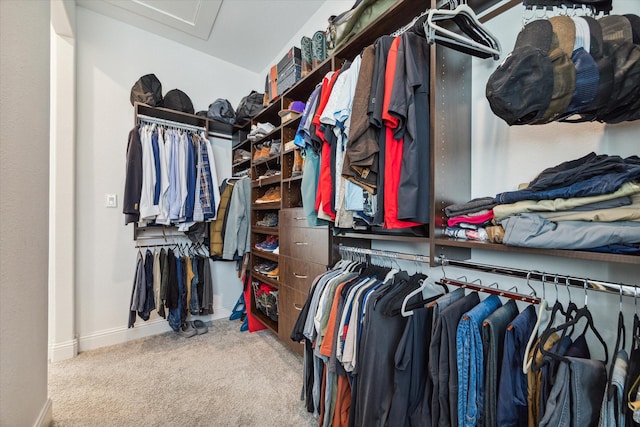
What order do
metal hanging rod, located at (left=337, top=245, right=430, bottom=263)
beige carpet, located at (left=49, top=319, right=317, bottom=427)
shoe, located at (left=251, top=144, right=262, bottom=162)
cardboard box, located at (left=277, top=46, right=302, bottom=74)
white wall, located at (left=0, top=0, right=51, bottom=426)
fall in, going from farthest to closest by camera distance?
shoe, located at (left=251, top=144, right=262, bottom=162), cardboard box, located at (left=277, top=46, right=302, bottom=74), beige carpet, located at (left=49, top=319, right=317, bottom=427), metal hanging rod, located at (left=337, top=245, right=430, bottom=263), white wall, located at (left=0, top=0, right=51, bottom=426)

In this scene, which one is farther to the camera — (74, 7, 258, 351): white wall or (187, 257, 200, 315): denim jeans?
(187, 257, 200, 315): denim jeans

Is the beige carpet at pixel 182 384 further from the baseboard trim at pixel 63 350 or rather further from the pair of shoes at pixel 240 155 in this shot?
the pair of shoes at pixel 240 155

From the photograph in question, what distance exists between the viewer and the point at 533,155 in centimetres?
104

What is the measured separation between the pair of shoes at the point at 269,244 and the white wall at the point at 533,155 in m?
1.40

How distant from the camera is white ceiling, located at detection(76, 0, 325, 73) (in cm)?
220

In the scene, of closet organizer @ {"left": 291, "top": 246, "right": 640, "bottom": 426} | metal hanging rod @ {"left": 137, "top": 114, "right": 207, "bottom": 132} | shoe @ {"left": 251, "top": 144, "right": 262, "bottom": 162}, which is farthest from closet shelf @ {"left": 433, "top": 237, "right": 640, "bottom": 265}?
metal hanging rod @ {"left": 137, "top": 114, "right": 207, "bottom": 132}

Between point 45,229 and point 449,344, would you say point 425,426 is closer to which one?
point 449,344

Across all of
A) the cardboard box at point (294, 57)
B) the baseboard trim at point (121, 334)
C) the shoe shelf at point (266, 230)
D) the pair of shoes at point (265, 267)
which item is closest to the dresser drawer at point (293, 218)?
the shoe shelf at point (266, 230)

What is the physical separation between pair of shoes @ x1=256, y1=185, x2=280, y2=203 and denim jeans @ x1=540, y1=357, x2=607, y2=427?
2004 mm

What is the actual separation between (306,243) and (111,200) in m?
1.95

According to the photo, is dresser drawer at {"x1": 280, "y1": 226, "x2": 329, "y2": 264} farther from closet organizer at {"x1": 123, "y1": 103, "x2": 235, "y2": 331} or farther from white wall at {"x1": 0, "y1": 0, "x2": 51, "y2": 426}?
white wall at {"x1": 0, "y1": 0, "x2": 51, "y2": 426}

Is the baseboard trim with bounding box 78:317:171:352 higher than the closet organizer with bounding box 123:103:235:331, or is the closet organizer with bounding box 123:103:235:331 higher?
the closet organizer with bounding box 123:103:235:331

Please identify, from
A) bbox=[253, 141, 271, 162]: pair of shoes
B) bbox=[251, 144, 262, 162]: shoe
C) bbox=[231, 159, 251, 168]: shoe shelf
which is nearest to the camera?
bbox=[253, 141, 271, 162]: pair of shoes

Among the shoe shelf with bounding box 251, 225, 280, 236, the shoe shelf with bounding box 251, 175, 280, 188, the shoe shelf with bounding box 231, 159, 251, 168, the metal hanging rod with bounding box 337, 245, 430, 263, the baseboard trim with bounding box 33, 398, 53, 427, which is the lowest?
the baseboard trim with bounding box 33, 398, 53, 427
